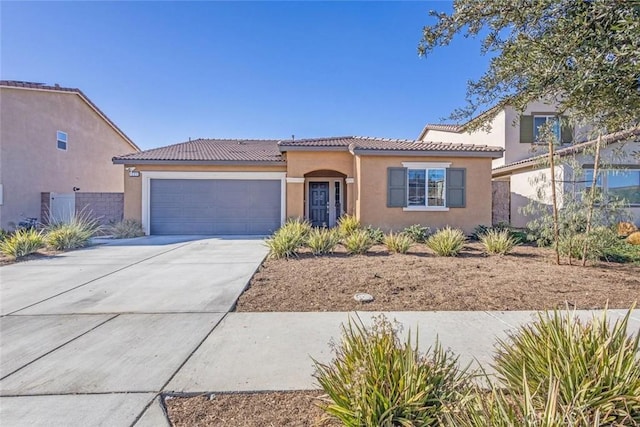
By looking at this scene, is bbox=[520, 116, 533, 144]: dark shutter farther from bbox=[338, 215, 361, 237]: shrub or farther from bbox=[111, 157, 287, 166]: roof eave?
bbox=[111, 157, 287, 166]: roof eave

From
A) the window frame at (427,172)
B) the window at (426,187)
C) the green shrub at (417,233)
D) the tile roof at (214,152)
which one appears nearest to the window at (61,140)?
the tile roof at (214,152)

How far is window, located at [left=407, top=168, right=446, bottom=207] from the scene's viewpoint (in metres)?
13.4

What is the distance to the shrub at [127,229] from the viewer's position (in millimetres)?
14055

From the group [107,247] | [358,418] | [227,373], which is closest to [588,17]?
[358,418]

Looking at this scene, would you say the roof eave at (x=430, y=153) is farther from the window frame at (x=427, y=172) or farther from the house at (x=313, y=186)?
the window frame at (x=427, y=172)

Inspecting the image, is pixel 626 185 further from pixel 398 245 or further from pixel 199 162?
pixel 199 162

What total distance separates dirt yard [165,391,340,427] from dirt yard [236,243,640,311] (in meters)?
2.37

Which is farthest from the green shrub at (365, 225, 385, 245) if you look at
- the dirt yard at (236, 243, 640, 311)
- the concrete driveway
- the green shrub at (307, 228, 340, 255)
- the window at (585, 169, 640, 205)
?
the window at (585, 169, 640, 205)

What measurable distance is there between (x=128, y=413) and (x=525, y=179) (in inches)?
684

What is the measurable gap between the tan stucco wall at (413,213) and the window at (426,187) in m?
0.45

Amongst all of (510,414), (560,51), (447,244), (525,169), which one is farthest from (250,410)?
(525,169)

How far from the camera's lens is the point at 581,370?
2430 mm

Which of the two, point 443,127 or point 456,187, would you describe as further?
point 443,127

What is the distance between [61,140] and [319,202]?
602 inches
